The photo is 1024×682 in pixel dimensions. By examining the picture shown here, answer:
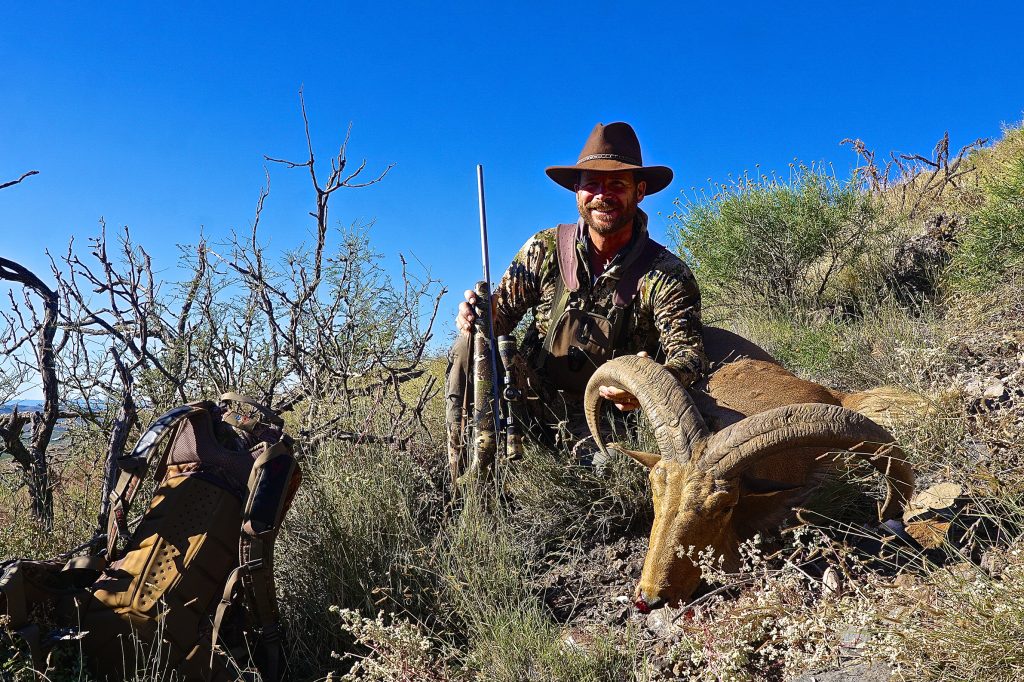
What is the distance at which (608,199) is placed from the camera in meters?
4.52

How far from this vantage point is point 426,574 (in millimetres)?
3531

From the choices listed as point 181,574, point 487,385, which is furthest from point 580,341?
→ point 181,574

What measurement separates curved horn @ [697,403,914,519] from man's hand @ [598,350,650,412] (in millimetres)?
688

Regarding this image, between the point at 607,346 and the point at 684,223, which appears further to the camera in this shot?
the point at 684,223

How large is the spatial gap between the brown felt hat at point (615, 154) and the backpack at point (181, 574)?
2486 mm

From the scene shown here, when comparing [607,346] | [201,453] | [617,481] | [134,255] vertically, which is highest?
[134,255]

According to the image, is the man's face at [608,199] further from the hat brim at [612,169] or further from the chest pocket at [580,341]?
the chest pocket at [580,341]

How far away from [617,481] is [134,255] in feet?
10.4

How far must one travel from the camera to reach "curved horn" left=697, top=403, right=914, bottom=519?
10.1 feet

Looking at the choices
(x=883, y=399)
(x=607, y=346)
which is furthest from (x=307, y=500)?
(x=883, y=399)

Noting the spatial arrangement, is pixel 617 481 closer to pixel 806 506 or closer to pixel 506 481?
pixel 506 481

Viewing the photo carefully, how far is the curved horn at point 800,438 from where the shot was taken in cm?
307

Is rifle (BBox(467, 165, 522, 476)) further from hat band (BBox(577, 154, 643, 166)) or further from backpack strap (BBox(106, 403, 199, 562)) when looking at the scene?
backpack strap (BBox(106, 403, 199, 562))

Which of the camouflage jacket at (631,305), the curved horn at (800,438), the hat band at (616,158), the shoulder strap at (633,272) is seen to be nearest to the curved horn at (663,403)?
the curved horn at (800,438)
